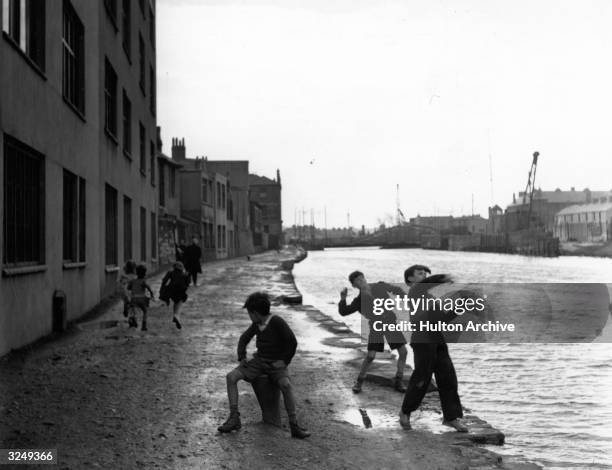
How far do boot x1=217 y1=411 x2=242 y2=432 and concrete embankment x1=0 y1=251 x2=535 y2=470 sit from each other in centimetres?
8

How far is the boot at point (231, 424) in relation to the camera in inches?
235

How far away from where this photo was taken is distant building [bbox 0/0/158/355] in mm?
9312

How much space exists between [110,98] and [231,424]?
14.2 m

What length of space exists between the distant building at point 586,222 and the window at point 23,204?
121411 mm

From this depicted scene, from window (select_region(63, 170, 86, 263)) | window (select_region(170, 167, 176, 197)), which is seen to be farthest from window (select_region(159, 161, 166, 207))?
window (select_region(63, 170, 86, 263))

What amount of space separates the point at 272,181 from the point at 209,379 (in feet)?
357

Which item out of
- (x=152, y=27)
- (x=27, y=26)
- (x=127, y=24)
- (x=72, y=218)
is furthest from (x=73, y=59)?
(x=152, y=27)

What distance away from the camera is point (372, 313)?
7.77 m

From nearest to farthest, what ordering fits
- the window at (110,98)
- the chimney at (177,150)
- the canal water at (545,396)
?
the canal water at (545,396) < the window at (110,98) < the chimney at (177,150)

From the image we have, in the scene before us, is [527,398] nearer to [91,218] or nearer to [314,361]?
[314,361]

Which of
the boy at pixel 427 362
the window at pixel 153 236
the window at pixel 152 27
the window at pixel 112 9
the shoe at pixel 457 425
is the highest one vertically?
the window at pixel 152 27

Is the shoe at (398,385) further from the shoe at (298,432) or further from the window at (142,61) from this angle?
the window at (142,61)

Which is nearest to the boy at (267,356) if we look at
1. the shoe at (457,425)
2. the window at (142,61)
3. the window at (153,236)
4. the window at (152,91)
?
the shoe at (457,425)
